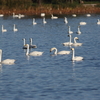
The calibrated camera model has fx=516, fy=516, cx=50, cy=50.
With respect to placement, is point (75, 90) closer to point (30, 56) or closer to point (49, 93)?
point (49, 93)

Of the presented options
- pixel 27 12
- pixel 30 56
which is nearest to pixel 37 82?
pixel 30 56

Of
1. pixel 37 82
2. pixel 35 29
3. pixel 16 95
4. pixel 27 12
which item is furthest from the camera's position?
pixel 27 12

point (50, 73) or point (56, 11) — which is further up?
point (56, 11)

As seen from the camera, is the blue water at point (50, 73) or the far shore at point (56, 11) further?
the far shore at point (56, 11)

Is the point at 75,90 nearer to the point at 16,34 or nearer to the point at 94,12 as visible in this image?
the point at 16,34

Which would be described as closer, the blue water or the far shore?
the blue water

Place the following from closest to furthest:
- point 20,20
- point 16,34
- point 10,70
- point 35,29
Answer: point 10,70 → point 16,34 → point 35,29 → point 20,20

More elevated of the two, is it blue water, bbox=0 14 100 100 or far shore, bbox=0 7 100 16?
far shore, bbox=0 7 100 16

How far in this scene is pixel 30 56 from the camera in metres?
39.2

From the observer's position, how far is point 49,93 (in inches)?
1015

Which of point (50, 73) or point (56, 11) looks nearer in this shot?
point (50, 73)

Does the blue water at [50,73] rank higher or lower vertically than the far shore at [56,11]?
lower

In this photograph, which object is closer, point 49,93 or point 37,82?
point 49,93

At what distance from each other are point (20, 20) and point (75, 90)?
188 ft
